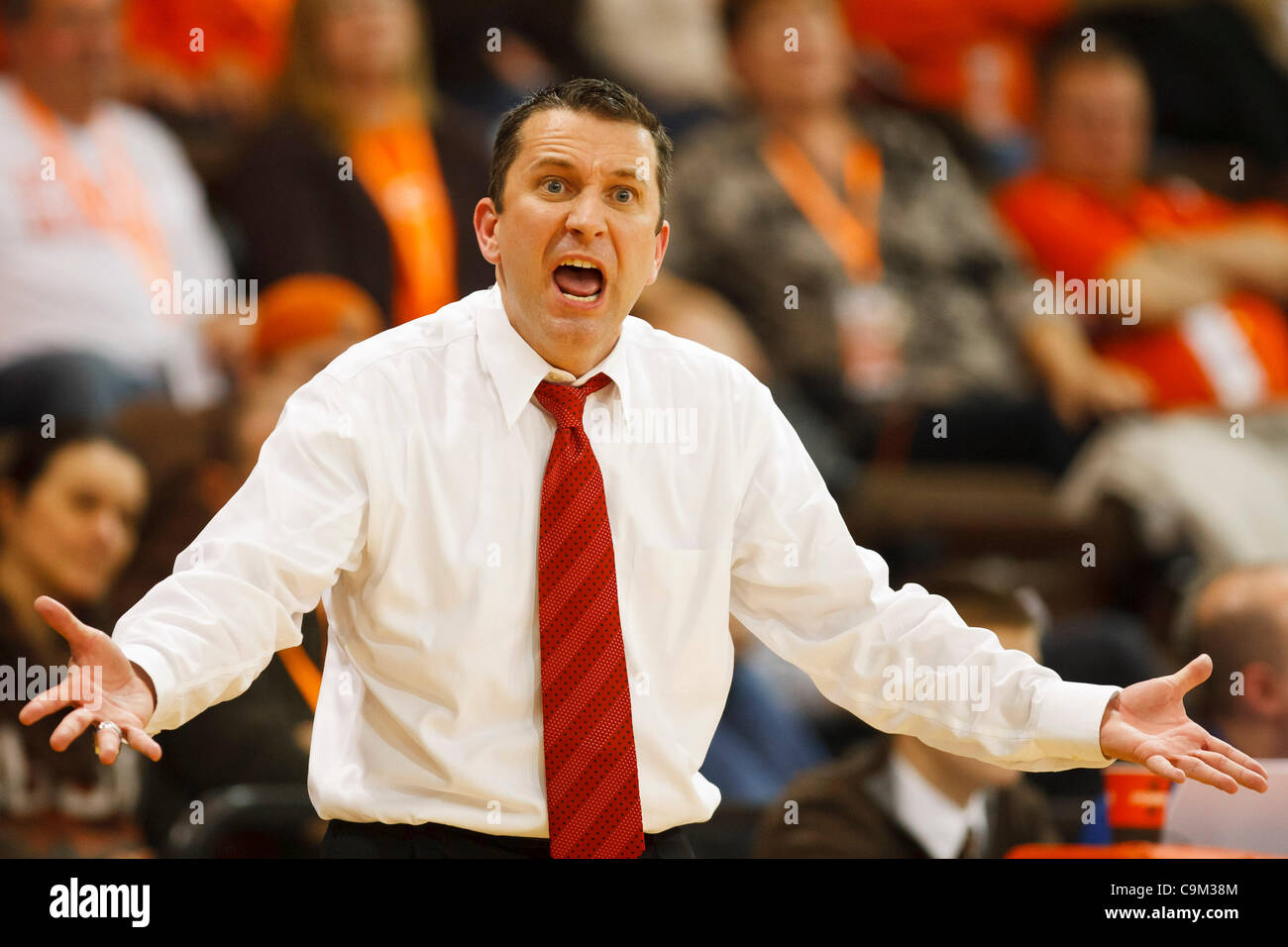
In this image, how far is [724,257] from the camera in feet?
14.2

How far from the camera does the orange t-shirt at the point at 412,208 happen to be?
3.93 m

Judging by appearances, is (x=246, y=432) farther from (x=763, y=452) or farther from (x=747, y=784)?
(x=763, y=452)

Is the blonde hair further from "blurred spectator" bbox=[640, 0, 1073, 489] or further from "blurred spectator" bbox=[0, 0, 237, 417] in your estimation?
"blurred spectator" bbox=[640, 0, 1073, 489]

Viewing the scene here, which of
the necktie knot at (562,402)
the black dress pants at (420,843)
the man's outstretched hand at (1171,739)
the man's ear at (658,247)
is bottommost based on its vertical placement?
the black dress pants at (420,843)

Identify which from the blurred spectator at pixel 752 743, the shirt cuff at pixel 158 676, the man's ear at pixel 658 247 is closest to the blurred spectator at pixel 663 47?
the blurred spectator at pixel 752 743

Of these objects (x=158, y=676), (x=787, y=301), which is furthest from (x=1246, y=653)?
(x=158, y=676)

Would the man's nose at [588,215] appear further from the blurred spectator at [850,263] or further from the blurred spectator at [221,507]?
the blurred spectator at [850,263]

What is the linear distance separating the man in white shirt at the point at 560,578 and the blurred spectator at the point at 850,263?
2.13 m

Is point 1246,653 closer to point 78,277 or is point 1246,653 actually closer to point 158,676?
point 158,676

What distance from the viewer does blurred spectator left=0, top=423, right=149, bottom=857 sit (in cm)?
289

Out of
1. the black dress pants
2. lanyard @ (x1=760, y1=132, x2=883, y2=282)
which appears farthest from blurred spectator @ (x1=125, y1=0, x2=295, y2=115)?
the black dress pants

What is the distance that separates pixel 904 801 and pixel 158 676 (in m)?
1.52

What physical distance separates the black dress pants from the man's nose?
0.70 metres

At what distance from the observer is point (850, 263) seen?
438cm
